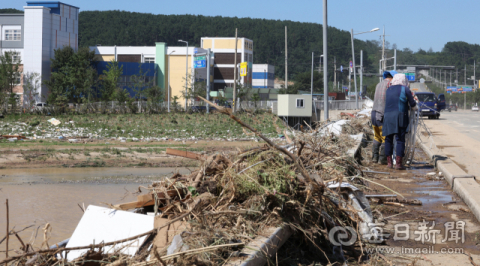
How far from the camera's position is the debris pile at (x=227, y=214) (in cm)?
330

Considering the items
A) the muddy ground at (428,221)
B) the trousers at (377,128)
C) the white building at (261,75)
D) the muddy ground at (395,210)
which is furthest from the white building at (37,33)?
the muddy ground at (428,221)

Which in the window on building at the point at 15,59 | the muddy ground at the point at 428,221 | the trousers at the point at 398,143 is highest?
the window on building at the point at 15,59

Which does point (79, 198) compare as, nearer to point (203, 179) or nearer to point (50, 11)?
point (203, 179)

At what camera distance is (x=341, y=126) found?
1184 cm

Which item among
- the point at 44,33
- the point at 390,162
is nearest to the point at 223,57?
the point at 44,33

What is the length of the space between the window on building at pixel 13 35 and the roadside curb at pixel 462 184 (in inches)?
2549

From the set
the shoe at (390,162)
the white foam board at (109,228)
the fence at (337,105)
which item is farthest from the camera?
the fence at (337,105)

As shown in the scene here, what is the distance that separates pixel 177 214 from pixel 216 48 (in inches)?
3696

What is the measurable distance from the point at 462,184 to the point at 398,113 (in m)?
2.08

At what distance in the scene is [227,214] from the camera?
3.84 meters

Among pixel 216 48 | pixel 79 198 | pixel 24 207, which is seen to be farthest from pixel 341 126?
pixel 216 48

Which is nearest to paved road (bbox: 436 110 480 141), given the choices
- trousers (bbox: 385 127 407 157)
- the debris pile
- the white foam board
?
trousers (bbox: 385 127 407 157)

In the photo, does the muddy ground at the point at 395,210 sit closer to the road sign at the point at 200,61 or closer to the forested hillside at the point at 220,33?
the road sign at the point at 200,61

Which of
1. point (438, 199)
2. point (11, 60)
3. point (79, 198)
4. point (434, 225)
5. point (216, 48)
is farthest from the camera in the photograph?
point (216, 48)
